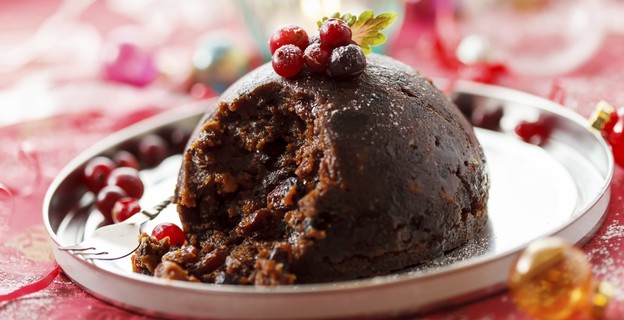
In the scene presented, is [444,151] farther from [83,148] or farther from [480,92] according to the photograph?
[83,148]

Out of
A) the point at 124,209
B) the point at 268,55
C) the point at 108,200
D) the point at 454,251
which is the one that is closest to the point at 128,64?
the point at 268,55

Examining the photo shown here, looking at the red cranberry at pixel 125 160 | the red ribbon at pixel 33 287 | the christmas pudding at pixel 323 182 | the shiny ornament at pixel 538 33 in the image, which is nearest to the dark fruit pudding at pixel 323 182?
the christmas pudding at pixel 323 182

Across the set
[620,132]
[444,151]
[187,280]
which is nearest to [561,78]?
[620,132]

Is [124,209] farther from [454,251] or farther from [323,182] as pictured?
[454,251]

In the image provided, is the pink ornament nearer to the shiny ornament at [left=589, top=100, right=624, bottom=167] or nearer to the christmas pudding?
the christmas pudding

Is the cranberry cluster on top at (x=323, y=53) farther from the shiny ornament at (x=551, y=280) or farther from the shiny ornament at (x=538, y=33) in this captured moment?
the shiny ornament at (x=538, y=33)

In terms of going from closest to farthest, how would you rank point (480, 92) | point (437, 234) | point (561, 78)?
point (437, 234) → point (480, 92) → point (561, 78)
